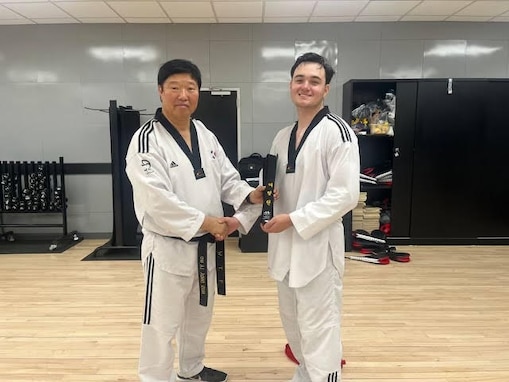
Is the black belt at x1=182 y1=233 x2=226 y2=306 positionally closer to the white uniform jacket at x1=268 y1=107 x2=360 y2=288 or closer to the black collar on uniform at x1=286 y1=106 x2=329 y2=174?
the white uniform jacket at x1=268 y1=107 x2=360 y2=288

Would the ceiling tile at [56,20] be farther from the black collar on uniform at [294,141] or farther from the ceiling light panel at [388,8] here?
the black collar on uniform at [294,141]

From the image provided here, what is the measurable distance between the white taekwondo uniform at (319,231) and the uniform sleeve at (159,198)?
42 centimetres

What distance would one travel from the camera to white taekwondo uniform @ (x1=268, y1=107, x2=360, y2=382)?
1.58 metres

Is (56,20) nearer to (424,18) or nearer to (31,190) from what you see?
(31,190)

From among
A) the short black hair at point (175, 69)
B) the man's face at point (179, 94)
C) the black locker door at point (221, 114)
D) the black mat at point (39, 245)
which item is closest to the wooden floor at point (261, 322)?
the black mat at point (39, 245)

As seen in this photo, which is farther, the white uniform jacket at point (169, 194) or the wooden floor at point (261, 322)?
the wooden floor at point (261, 322)

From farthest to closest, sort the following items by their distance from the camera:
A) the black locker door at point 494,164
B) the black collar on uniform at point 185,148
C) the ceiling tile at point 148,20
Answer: the ceiling tile at point 148,20 → the black locker door at point 494,164 → the black collar on uniform at point 185,148

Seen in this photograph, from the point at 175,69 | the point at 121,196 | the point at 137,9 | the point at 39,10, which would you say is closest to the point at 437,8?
the point at 137,9

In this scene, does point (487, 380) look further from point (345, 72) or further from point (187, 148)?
point (345, 72)

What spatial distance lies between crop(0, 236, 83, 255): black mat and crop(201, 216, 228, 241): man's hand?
320cm

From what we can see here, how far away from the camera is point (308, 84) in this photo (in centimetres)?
162

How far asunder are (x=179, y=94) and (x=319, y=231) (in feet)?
2.69

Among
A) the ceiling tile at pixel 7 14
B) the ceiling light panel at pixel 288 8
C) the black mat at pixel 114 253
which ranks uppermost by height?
the ceiling light panel at pixel 288 8

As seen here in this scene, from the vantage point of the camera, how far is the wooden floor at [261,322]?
2039 mm
